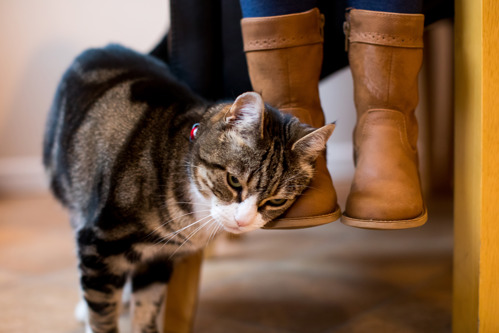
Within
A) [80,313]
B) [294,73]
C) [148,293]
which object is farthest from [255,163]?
[80,313]

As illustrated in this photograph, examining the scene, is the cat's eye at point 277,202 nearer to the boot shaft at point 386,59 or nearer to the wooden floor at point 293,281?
the boot shaft at point 386,59

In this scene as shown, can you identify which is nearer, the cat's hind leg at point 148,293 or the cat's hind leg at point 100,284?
the cat's hind leg at point 100,284

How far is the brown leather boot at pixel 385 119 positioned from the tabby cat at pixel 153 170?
0.12 m

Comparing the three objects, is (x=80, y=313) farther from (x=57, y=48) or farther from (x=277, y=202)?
(x=57, y=48)

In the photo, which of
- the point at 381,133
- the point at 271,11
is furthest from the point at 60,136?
the point at 381,133

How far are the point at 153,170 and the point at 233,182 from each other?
0.64 feet

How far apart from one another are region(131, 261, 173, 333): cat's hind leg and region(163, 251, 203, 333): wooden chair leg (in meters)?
0.05

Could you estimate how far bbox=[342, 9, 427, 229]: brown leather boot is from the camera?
3.11 feet

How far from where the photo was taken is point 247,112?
92 cm

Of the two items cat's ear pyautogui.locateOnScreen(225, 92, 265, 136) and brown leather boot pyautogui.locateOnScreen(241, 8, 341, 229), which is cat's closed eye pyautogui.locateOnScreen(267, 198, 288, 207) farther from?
cat's ear pyautogui.locateOnScreen(225, 92, 265, 136)

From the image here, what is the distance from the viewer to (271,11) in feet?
3.18

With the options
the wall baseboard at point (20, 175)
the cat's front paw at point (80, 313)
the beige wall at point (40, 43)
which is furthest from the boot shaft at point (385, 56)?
the wall baseboard at point (20, 175)

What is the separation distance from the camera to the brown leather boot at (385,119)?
948 mm

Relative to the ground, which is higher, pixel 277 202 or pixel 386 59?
pixel 386 59
